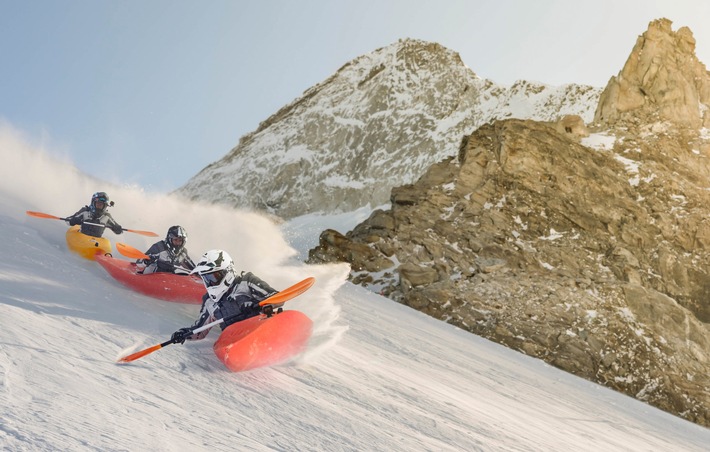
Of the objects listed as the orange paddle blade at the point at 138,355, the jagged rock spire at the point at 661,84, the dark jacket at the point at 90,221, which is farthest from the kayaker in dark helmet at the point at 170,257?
the jagged rock spire at the point at 661,84

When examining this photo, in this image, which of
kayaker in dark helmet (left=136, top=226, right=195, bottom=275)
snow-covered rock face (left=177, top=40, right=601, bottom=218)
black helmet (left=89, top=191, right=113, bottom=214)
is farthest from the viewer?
snow-covered rock face (left=177, top=40, right=601, bottom=218)

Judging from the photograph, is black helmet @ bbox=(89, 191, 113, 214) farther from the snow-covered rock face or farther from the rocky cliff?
the snow-covered rock face

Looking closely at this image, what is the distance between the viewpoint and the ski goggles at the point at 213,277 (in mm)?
7234

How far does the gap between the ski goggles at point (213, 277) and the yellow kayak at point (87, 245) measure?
564cm

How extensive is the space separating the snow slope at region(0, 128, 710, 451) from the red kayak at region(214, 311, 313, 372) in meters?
0.15

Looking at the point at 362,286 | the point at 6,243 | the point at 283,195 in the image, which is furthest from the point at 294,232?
the point at 6,243

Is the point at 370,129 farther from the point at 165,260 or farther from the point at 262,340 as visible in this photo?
the point at 262,340

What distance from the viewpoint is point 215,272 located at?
23.7 ft

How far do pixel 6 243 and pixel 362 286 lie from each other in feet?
54.9

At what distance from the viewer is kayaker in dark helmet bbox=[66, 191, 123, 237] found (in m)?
12.6

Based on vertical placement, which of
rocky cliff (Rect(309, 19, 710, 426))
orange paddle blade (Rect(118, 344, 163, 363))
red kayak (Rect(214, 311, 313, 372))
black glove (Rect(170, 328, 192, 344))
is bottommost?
orange paddle blade (Rect(118, 344, 163, 363))

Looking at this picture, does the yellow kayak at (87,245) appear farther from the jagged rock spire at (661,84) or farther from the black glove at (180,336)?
the jagged rock spire at (661,84)

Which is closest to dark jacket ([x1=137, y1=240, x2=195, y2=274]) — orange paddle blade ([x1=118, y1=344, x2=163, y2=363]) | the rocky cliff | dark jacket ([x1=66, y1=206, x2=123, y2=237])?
dark jacket ([x1=66, y1=206, x2=123, y2=237])

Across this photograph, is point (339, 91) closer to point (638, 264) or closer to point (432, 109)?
point (432, 109)
